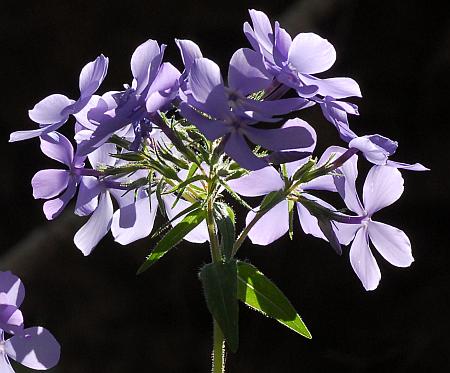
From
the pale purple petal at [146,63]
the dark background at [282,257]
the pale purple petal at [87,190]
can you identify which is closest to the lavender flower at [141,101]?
the pale purple petal at [146,63]

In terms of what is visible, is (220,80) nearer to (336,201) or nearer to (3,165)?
(336,201)

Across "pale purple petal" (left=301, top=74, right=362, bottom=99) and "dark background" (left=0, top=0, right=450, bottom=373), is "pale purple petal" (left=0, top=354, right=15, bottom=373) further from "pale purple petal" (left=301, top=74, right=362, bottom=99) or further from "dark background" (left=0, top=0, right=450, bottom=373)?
"dark background" (left=0, top=0, right=450, bottom=373)

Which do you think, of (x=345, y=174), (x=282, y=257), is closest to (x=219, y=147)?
(x=345, y=174)

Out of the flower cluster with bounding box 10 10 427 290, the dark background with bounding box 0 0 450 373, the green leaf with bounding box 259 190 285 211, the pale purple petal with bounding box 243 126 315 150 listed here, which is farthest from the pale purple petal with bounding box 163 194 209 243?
the dark background with bounding box 0 0 450 373

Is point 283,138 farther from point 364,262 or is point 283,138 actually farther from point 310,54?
point 364,262

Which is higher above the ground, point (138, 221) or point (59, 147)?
point (59, 147)

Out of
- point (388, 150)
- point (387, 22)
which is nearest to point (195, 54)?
point (388, 150)
